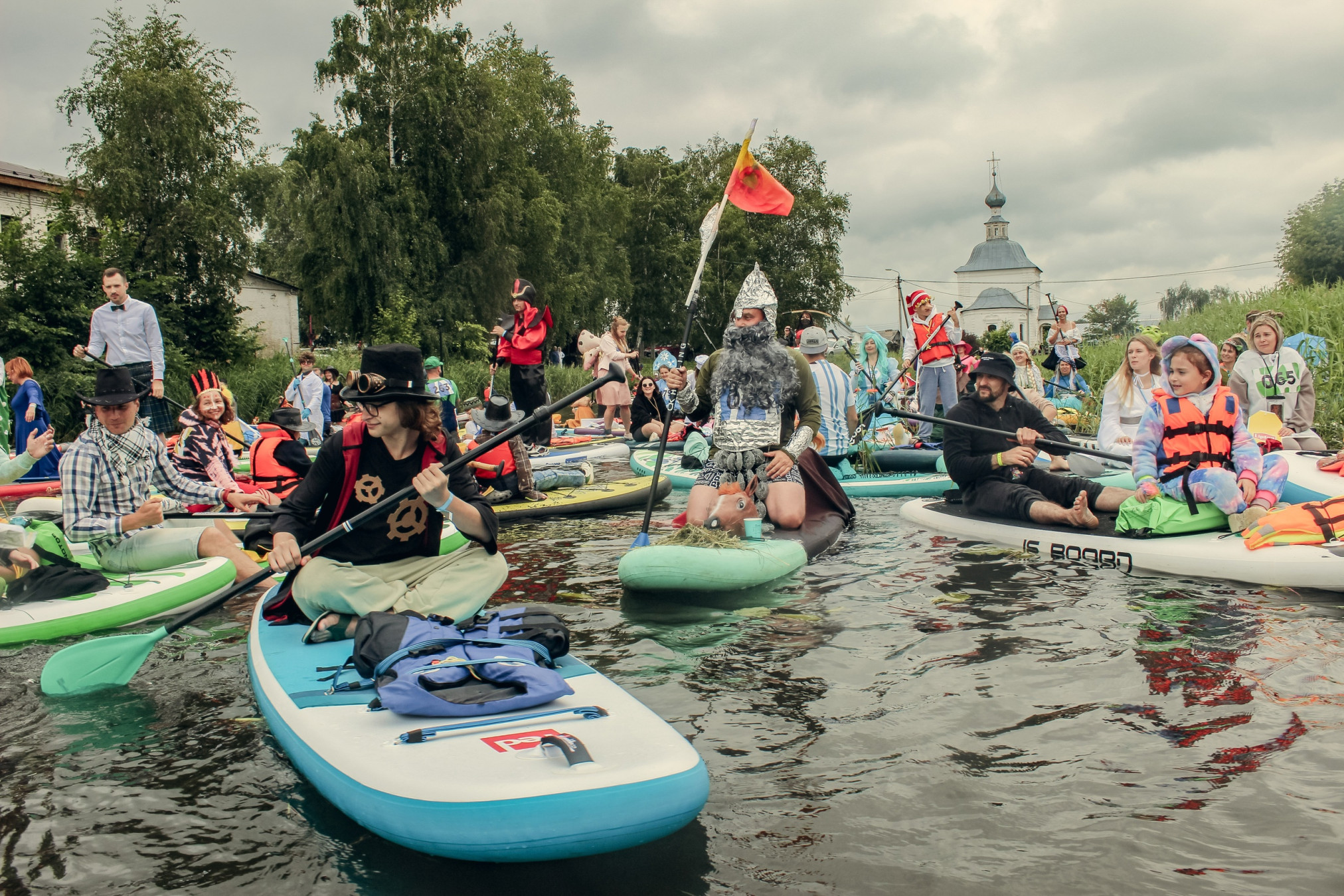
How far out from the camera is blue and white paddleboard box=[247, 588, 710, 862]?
8.23 feet

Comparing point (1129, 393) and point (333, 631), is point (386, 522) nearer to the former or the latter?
point (333, 631)

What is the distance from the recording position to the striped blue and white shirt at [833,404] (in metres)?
8.63

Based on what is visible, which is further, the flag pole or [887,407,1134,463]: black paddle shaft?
[887,407,1134,463]: black paddle shaft

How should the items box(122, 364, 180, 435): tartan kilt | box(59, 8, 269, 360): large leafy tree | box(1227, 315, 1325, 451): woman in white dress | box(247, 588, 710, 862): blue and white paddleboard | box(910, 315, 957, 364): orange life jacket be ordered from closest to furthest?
1. box(247, 588, 710, 862): blue and white paddleboard
2. box(1227, 315, 1325, 451): woman in white dress
3. box(122, 364, 180, 435): tartan kilt
4. box(910, 315, 957, 364): orange life jacket
5. box(59, 8, 269, 360): large leafy tree

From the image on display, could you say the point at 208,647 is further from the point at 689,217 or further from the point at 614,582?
the point at 689,217

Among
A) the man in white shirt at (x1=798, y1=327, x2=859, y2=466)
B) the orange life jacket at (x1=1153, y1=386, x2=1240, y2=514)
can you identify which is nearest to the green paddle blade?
the man in white shirt at (x1=798, y1=327, x2=859, y2=466)

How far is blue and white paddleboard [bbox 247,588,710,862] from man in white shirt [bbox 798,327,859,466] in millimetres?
5655

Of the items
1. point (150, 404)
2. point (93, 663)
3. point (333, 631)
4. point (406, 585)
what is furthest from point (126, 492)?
point (150, 404)

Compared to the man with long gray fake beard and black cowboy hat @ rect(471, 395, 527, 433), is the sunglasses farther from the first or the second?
black cowboy hat @ rect(471, 395, 527, 433)

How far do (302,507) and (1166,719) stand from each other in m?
3.41

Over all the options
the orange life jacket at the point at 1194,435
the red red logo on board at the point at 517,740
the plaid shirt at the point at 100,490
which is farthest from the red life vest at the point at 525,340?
the red red logo on board at the point at 517,740

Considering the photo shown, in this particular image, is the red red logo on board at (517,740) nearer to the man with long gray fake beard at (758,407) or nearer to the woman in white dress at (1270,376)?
the man with long gray fake beard at (758,407)

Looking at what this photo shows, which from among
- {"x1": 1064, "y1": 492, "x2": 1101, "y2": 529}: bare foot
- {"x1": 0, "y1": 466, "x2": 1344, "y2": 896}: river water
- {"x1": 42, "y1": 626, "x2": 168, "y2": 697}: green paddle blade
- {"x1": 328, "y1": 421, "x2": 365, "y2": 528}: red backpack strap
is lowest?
{"x1": 0, "y1": 466, "x2": 1344, "y2": 896}: river water

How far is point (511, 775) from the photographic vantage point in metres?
2.58
